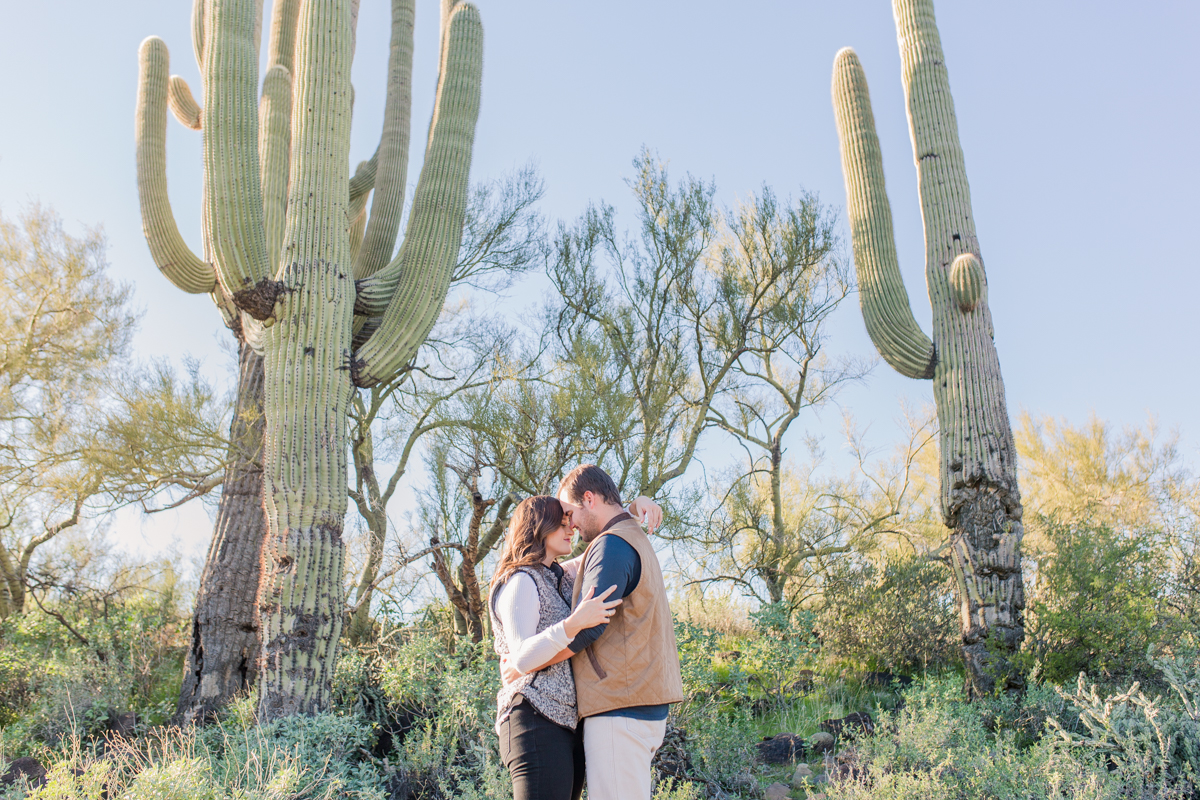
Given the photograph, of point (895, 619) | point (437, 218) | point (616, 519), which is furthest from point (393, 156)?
point (895, 619)

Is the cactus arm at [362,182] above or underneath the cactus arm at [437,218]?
above

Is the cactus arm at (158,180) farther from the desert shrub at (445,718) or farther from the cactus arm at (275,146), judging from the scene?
the desert shrub at (445,718)

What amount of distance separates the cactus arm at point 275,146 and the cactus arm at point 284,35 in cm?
56

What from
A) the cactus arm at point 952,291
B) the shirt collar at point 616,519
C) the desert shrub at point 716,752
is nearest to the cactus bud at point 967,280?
the cactus arm at point 952,291

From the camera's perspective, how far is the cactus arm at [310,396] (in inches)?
188

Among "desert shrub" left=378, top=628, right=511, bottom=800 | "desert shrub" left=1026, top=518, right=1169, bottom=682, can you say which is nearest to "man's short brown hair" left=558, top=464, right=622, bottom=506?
"desert shrub" left=378, top=628, right=511, bottom=800

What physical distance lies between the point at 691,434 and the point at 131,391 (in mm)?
6204

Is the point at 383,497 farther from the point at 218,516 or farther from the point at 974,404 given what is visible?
the point at 974,404

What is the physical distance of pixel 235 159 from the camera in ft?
18.1

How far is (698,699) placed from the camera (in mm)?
5684

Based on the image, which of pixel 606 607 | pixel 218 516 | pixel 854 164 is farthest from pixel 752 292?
pixel 606 607

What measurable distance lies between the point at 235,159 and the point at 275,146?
1.20 meters

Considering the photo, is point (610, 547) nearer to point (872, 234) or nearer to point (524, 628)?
point (524, 628)

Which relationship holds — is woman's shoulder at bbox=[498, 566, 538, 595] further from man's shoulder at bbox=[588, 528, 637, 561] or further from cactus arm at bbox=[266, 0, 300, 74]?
cactus arm at bbox=[266, 0, 300, 74]
